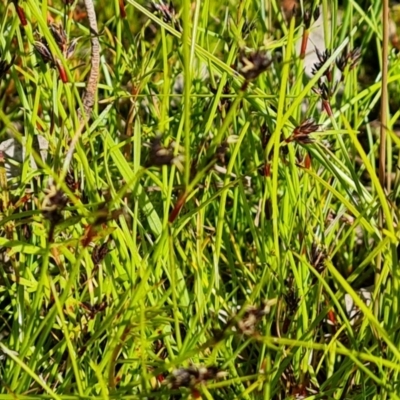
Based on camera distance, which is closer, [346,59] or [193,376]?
[193,376]

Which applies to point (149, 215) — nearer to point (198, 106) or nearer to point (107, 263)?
point (107, 263)

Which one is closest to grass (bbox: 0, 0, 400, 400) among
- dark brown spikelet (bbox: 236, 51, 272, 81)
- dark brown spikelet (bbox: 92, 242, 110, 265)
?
dark brown spikelet (bbox: 92, 242, 110, 265)

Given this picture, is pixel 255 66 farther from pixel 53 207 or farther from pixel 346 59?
pixel 346 59

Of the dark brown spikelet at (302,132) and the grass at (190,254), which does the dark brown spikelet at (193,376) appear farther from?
the dark brown spikelet at (302,132)

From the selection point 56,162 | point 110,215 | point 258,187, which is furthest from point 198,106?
point 110,215

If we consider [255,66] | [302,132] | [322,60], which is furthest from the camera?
[322,60]

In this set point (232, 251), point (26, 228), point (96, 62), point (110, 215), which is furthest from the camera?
point (232, 251)

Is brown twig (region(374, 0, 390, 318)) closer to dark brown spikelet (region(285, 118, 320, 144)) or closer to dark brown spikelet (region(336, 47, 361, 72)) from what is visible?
dark brown spikelet (region(285, 118, 320, 144))

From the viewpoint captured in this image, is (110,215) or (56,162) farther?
(56,162)

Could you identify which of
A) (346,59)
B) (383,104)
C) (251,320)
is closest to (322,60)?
(346,59)

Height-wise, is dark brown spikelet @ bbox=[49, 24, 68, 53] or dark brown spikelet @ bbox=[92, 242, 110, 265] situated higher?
dark brown spikelet @ bbox=[49, 24, 68, 53]

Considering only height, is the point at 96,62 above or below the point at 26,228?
above
